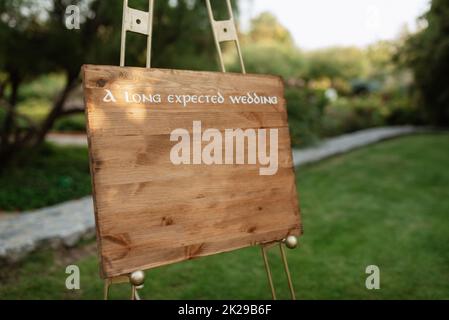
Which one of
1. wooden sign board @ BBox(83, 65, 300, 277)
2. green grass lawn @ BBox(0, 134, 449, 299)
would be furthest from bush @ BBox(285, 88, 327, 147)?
wooden sign board @ BBox(83, 65, 300, 277)

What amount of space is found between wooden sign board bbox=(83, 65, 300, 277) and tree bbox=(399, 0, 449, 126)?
19.1 ft

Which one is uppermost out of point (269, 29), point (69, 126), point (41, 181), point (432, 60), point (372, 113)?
point (269, 29)

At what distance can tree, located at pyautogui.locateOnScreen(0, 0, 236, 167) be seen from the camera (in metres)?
4.71

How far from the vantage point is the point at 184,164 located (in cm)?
172

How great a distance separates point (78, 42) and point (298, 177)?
3267 millimetres

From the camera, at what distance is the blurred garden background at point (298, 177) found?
2.89m

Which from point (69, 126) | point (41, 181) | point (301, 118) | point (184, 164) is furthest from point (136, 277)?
point (69, 126)

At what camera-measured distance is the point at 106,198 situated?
1527mm

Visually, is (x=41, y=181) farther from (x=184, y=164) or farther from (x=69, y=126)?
(x=69, y=126)

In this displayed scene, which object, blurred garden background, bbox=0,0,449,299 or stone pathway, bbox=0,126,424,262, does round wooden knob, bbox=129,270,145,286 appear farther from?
stone pathway, bbox=0,126,424,262

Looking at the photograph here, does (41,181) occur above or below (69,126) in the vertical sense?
below

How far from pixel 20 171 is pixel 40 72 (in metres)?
1.21

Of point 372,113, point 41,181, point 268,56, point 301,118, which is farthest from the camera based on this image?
point 268,56

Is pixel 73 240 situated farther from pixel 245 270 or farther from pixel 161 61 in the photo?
pixel 161 61
